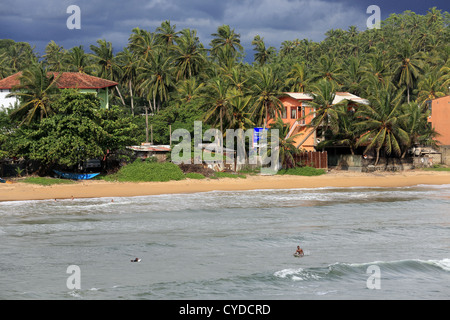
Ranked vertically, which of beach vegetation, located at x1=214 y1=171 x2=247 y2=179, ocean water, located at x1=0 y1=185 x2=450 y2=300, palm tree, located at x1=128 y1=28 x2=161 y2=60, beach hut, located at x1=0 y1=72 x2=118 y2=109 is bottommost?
ocean water, located at x1=0 y1=185 x2=450 y2=300

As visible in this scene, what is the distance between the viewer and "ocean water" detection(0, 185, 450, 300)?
15.0 metres

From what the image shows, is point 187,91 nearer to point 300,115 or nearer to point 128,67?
point 128,67

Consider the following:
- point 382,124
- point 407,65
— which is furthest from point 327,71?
point 382,124

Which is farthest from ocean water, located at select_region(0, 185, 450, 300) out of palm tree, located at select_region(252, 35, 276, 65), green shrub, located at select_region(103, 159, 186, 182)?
palm tree, located at select_region(252, 35, 276, 65)

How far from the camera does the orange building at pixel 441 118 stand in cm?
5397

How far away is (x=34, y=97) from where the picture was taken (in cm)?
3666

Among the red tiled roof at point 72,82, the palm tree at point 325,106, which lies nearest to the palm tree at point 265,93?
the palm tree at point 325,106

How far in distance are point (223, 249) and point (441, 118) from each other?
42.9 m

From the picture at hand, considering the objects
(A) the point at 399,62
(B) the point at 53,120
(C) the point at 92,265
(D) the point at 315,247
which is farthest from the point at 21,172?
(A) the point at 399,62

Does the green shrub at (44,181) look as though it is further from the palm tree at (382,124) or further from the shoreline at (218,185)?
the palm tree at (382,124)

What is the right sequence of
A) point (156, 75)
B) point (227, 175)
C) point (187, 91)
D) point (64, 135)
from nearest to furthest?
point (64, 135) < point (227, 175) < point (187, 91) < point (156, 75)

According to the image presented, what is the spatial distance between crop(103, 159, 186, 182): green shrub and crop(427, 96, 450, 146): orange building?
2933cm

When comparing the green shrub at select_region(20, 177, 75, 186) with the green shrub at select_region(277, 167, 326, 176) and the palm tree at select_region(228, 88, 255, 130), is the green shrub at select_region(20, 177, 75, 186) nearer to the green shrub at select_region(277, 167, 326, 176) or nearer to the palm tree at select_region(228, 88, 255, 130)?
the palm tree at select_region(228, 88, 255, 130)

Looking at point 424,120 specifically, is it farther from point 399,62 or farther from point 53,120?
point 53,120
